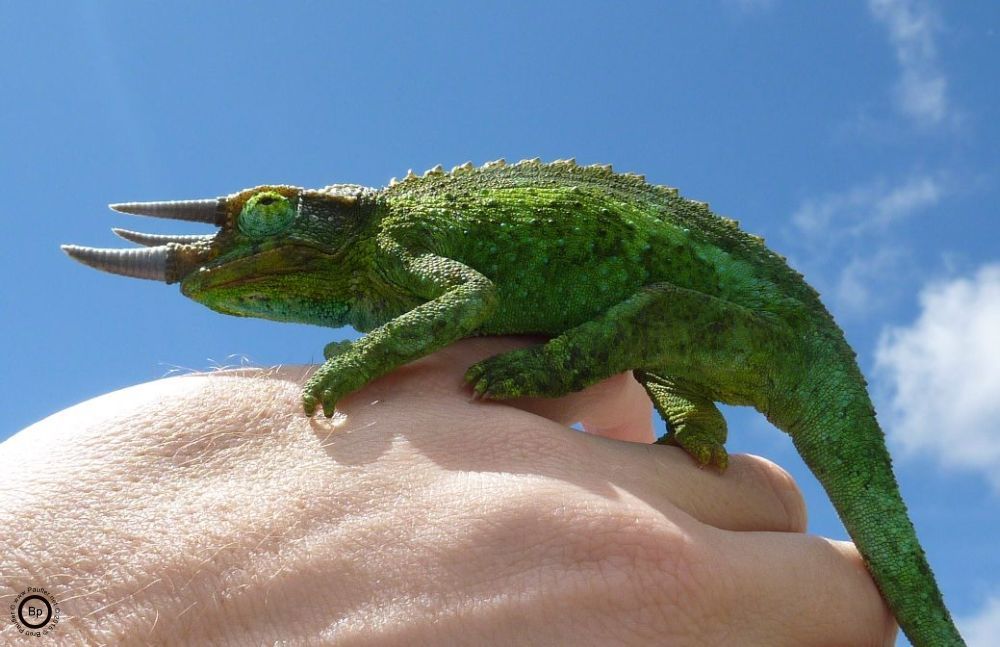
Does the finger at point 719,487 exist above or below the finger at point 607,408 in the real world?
below

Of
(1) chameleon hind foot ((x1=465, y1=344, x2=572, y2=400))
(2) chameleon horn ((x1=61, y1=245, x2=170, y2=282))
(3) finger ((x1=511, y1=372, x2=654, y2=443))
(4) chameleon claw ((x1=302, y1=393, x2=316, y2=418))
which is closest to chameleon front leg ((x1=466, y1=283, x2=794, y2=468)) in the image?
(1) chameleon hind foot ((x1=465, y1=344, x2=572, y2=400))

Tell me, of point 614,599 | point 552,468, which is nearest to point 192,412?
point 552,468

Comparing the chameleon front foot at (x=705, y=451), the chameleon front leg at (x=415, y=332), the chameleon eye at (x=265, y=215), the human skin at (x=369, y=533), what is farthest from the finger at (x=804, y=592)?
the chameleon eye at (x=265, y=215)

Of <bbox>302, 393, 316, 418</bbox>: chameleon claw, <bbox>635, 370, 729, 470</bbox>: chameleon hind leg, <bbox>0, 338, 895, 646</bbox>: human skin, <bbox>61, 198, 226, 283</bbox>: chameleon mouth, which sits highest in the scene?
<bbox>61, 198, 226, 283</bbox>: chameleon mouth

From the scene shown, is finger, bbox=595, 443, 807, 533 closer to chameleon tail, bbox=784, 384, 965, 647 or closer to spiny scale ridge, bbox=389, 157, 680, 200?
chameleon tail, bbox=784, 384, 965, 647

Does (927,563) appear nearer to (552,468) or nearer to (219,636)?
(552,468)

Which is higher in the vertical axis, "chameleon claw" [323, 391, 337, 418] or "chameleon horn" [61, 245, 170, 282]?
"chameleon horn" [61, 245, 170, 282]

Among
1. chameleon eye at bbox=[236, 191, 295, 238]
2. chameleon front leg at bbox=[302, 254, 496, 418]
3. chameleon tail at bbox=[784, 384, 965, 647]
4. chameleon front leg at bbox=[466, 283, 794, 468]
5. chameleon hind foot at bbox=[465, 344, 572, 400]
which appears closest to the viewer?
chameleon front leg at bbox=[302, 254, 496, 418]

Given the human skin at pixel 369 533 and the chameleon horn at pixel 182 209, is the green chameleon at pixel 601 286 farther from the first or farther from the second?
the human skin at pixel 369 533
